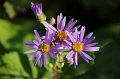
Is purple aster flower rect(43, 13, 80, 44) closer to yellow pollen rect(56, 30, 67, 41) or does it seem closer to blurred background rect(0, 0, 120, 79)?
yellow pollen rect(56, 30, 67, 41)

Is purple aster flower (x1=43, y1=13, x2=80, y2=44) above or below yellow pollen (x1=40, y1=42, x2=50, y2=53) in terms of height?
above

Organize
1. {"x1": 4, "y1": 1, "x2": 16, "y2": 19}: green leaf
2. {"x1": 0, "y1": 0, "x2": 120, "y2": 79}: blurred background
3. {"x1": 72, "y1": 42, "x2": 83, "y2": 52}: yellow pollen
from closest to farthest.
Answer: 1. {"x1": 72, "y1": 42, "x2": 83, "y2": 52}: yellow pollen
2. {"x1": 0, "y1": 0, "x2": 120, "y2": 79}: blurred background
3. {"x1": 4, "y1": 1, "x2": 16, "y2": 19}: green leaf

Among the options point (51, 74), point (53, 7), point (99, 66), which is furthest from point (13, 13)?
point (99, 66)

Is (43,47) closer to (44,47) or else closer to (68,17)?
(44,47)

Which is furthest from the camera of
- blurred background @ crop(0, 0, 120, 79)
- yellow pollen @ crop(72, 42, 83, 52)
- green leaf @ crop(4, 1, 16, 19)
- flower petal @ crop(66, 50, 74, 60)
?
green leaf @ crop(4, 1, 16, 19)

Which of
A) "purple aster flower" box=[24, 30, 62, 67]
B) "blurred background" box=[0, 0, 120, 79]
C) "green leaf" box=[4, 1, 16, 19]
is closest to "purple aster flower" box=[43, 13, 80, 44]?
"purple aster flower" box=[24, 30, 62, 67]

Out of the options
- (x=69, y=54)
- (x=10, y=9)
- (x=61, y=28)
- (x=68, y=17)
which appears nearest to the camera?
(x=69, y=54)

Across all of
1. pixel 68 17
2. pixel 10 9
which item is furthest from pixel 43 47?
pixel 68 17

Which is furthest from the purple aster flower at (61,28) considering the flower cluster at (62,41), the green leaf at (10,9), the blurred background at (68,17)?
the green leaf at (10,9)

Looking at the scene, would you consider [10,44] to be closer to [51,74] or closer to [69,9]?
[51,74]
